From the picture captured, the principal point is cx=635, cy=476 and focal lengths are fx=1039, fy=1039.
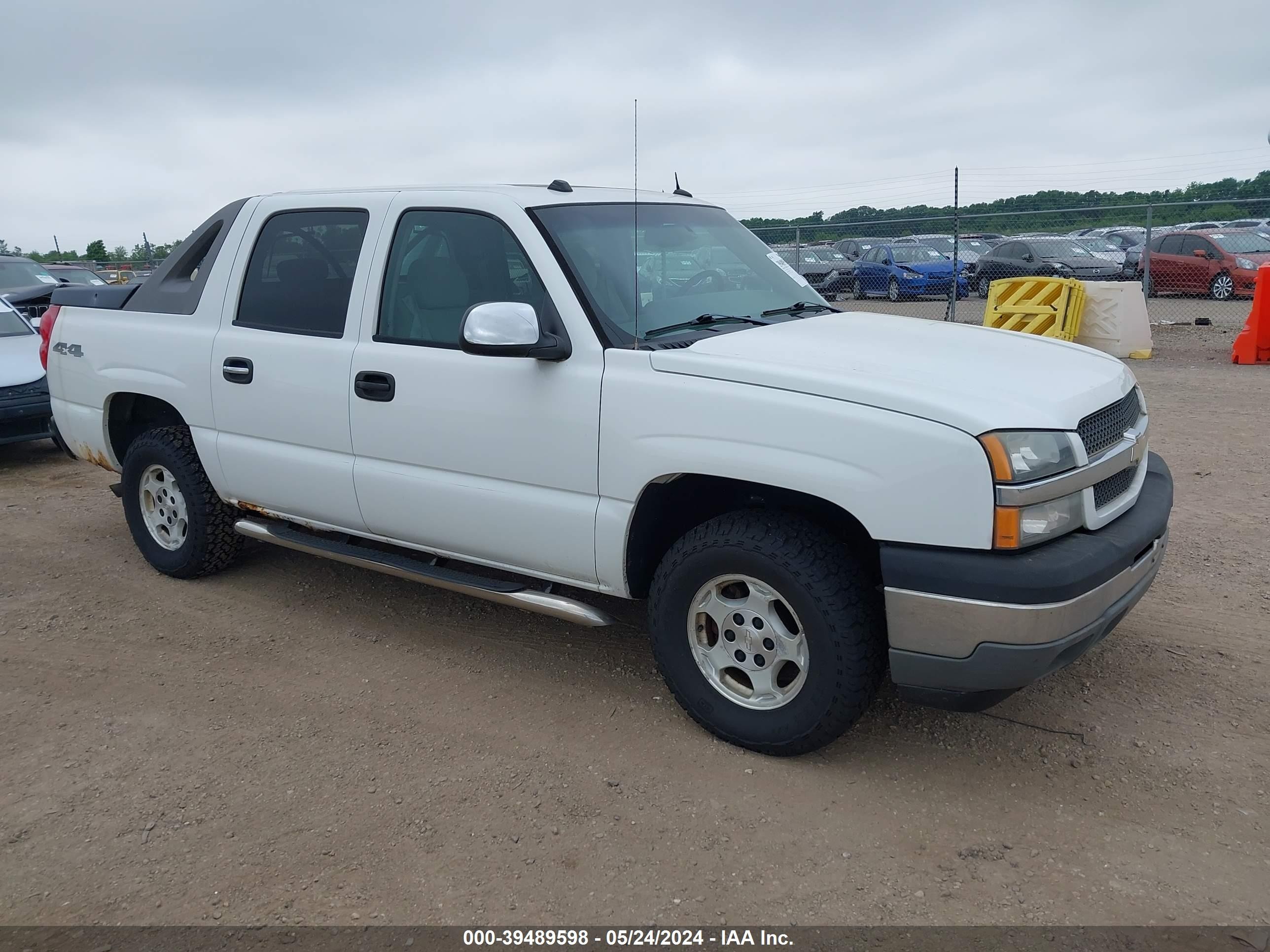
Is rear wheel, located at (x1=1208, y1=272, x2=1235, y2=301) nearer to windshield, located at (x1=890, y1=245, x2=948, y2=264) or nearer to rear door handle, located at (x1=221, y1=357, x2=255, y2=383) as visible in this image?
windshield, located at (x1=890, y1=245, x2=948, y2=264)

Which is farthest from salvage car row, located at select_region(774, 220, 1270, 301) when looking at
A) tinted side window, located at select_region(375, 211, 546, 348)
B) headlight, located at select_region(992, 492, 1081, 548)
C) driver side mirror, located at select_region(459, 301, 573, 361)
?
headlight, located at select_region(992, 492, 1081, 548)

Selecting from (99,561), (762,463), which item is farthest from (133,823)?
(99,561)

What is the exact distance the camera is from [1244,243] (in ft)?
61.2

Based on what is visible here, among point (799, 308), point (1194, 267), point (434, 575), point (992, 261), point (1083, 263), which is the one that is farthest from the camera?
point (992, 261)

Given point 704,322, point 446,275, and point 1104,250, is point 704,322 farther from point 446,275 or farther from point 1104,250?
point 1104,250

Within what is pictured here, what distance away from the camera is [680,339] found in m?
3.70

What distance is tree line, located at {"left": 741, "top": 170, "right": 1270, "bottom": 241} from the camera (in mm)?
16250

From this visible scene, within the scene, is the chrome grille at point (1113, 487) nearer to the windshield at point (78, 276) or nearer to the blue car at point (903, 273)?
the blue car at point (903, 273)

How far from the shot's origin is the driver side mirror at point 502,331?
352 centimetres

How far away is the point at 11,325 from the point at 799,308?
26.6ft

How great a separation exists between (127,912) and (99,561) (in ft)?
11.4

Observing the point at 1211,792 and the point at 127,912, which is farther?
the point at 1211,792

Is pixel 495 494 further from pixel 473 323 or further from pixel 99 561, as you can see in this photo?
pixel 99 561

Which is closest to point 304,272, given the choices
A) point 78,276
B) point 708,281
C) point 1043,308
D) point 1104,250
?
point 708,281
